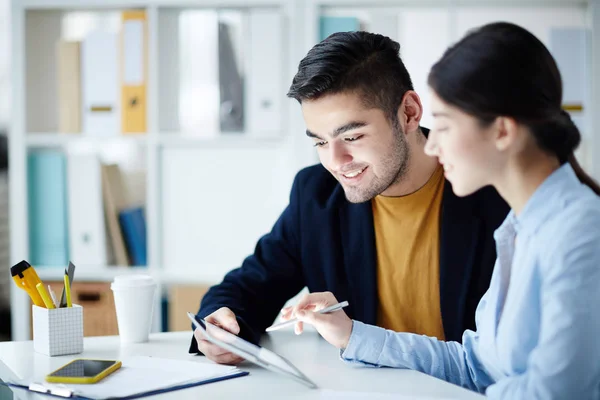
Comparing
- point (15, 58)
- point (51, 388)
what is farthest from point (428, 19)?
point (51, 388)

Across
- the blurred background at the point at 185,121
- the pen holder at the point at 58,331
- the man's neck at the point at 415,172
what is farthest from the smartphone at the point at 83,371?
the blurred background at the point at 185,121

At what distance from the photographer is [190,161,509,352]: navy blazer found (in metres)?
1.58

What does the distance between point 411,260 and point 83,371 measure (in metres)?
0.81

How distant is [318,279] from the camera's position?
1728 mm

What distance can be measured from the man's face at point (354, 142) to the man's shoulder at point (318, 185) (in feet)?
0.40

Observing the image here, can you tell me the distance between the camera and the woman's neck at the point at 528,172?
3.46 feet

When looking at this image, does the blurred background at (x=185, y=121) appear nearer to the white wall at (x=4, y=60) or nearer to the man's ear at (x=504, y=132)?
the white wall at (x=4, y=60)

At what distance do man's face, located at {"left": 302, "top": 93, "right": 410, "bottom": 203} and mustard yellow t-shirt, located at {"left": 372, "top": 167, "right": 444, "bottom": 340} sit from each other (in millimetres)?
92

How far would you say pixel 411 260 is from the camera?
5.47ft

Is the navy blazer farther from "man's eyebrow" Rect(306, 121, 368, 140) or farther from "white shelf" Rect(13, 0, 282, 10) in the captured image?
"white shelf" Rect(13, 0, 282, 10)

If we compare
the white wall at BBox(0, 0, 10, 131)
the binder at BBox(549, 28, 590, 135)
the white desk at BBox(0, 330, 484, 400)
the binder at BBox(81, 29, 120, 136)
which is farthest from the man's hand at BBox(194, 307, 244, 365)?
the white wall at BBox(0, 0, 10, 131)

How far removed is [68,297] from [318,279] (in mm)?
605

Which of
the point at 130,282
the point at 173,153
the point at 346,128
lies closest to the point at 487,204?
the point at 346,128

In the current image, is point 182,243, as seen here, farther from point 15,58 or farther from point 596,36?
point 596,36
